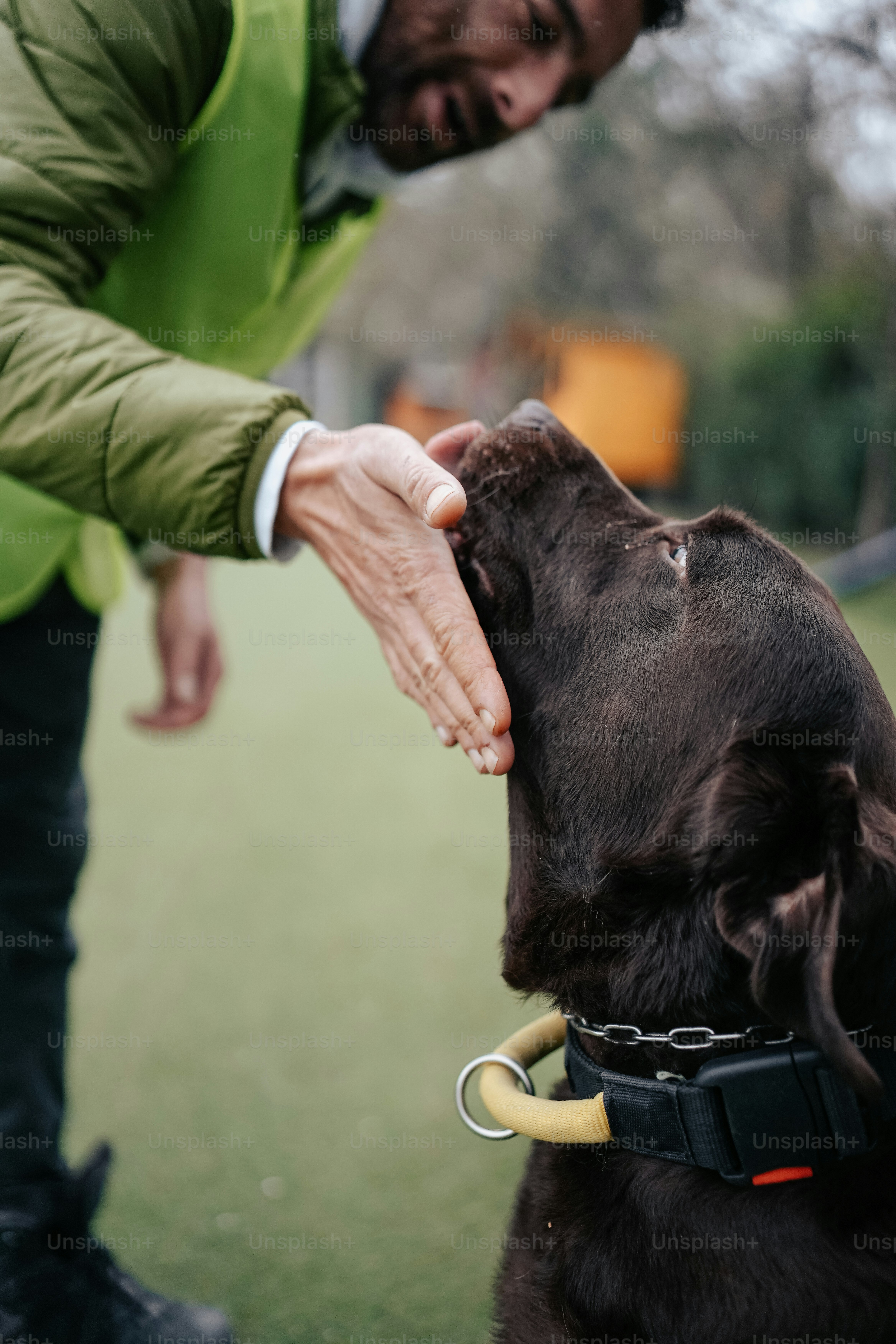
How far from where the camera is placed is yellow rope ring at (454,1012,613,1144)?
4.96ft

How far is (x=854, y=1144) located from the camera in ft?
4.39

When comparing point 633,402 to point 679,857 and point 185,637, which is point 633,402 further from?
point 679,857

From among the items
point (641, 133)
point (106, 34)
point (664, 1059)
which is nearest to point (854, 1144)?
point (664, 1059)

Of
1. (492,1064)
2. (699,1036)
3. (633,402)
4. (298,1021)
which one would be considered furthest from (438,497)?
(633,402)

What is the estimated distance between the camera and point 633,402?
1650 cm

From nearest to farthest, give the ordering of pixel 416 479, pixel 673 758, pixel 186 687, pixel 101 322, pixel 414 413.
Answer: pixel 416 479 < pixel 101 322 < pixel 673 758 < pixel 186 687 < pixel 414 413

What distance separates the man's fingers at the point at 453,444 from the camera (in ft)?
6.37

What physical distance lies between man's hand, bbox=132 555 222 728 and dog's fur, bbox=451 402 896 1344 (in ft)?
3.83

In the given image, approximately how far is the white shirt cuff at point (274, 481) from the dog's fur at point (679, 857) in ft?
1.40

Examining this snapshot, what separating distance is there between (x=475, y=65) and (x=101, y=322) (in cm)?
110

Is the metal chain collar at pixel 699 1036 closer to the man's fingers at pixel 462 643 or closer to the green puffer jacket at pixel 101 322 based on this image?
the man's fingers at pixel 462 643

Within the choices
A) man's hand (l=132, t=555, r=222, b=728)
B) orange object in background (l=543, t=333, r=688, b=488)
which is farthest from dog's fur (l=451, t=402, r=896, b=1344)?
orange object in background (l=543, t=333, r=688, b=488)

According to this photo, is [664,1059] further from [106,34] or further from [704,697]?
[106,34]

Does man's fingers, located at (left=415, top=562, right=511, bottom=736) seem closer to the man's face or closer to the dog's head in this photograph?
the dog's head
